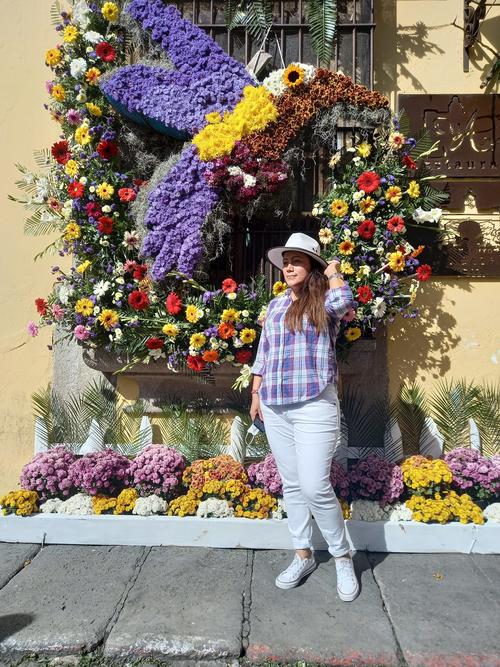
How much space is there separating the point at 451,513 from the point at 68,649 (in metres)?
2.17

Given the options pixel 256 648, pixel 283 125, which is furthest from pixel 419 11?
pixel 256 648

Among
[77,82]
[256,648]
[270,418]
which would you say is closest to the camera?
[256,648]

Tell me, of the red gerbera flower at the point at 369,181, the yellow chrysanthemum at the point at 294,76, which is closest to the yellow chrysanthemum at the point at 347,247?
the red gerbera flower at the point at 369,181

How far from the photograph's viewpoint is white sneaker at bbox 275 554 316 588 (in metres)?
2.54

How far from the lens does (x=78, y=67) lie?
3.54m

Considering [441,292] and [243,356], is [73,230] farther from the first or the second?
[441,292]

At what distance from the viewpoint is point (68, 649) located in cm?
216

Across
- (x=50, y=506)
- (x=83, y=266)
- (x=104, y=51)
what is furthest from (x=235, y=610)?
(x=104, y=51)

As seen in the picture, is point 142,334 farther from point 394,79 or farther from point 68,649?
point 394,79

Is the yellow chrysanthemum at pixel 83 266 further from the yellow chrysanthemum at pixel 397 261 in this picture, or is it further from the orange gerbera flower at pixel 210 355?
the yellow chrysanthemum at pixel 397 261

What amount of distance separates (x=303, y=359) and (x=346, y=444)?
1302 millimetres

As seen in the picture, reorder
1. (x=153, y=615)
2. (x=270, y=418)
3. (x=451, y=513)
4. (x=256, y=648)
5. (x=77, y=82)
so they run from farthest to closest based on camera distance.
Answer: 1. (x=77, y=82)
2. (x=451, y=513)
3. (x=270, y=418)
4. (x=153, y=615)
5. (x=256, y=648)

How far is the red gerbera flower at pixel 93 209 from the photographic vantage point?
3.48 m

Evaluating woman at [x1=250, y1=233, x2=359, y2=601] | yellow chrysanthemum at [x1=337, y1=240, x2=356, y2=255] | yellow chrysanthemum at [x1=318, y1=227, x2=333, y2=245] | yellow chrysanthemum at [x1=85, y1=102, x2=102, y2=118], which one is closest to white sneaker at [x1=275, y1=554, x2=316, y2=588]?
woman at [x1=250, y1=233, x2=359, y2=601]
